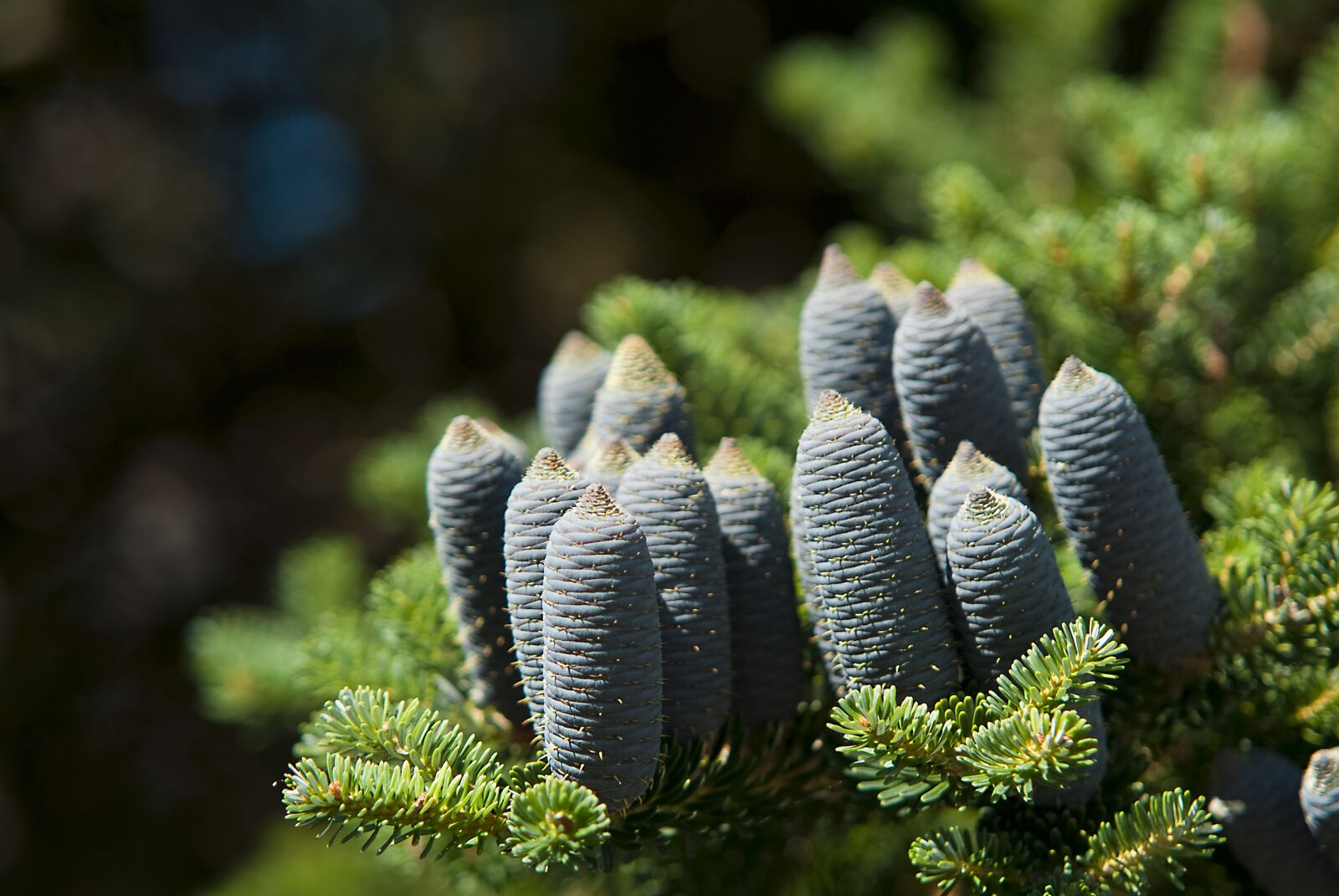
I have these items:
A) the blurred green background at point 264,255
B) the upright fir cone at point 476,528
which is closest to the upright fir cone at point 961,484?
the upright fir cone at point 476,528

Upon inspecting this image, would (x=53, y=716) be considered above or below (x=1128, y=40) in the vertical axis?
below

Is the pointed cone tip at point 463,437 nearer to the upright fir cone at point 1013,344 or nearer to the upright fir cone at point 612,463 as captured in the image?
the upright fir cone at point 612,463

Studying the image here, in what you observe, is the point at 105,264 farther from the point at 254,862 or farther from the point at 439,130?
the point at 254,862

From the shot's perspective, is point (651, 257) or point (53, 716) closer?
point (53, 716)

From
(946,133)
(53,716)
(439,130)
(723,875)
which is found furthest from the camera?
(439,130)

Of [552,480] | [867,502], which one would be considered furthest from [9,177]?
[867,502]

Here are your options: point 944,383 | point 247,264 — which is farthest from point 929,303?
point 247,264
